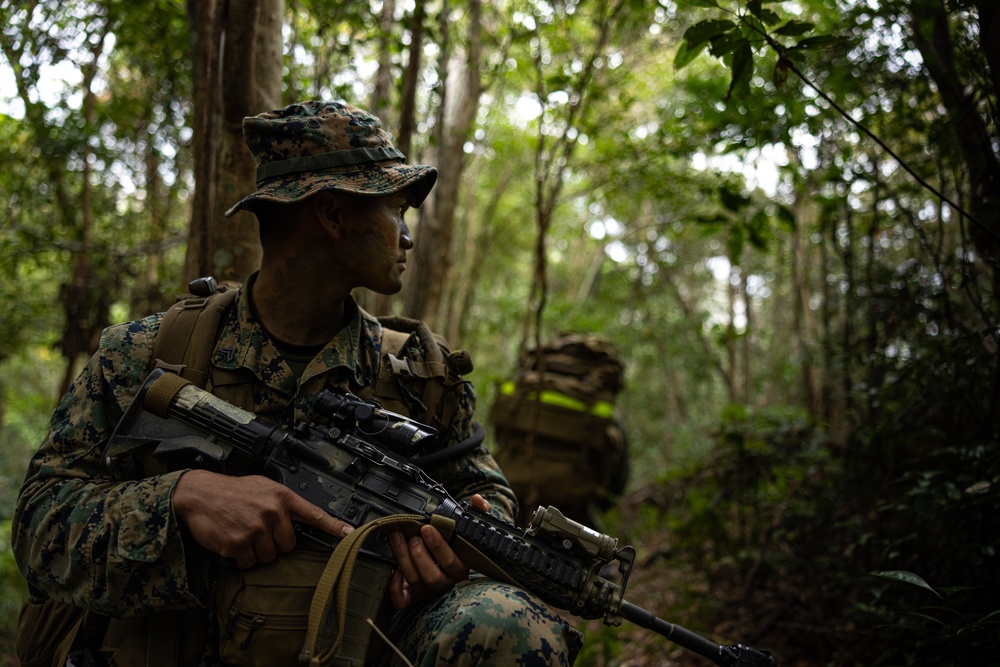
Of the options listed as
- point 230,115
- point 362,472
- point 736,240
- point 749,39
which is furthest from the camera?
point 736,240

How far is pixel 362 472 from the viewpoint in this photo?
6.26 feet

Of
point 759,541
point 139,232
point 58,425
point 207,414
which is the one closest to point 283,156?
point 207,414

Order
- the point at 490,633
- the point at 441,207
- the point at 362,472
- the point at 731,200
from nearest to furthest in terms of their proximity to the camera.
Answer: the point at 490,633, the point at 362,472, the point at 731,200, the point at 441,207

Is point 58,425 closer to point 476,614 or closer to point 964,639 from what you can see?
point 476,614

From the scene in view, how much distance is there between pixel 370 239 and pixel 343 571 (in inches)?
38.1

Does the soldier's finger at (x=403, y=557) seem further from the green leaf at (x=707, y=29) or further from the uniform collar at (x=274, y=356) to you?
the green leaf at (x=707, y=29)

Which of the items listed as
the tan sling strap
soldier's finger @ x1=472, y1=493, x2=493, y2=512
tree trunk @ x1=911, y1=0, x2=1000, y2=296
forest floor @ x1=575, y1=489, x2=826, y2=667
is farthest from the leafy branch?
forest floor @ x1=575, y1=489, x2=826, y2=667

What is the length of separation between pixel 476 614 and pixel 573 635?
296mm

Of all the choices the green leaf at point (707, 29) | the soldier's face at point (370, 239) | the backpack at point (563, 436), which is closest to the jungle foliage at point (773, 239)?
the green leaf at point (707, 29)

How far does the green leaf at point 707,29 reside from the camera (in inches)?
92.7

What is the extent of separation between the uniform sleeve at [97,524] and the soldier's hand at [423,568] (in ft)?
1.71

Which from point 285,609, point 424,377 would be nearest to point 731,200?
point 424,377

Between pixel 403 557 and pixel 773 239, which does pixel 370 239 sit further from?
pixel 773 239

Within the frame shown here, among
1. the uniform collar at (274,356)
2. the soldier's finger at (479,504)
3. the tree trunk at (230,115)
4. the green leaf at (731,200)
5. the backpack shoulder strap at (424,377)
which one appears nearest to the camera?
the soldier's finger at (479,504)
